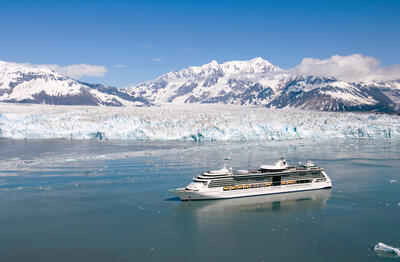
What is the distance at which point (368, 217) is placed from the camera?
23969mm

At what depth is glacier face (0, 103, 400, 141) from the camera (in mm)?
68312

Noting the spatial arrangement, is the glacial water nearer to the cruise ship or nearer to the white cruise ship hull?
the white cruise ship hull

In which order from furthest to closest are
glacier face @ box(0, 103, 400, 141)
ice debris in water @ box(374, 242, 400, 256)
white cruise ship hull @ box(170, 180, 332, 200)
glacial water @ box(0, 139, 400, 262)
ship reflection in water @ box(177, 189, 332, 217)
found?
1. glacier face @ box(0, 103, 400, 141)
2. white cruise ship hull @ box(170, 180, 332, 200)
3. ship reflection in water @ box(177, 189, 332, 217)
4. glacial water @ box(0, 139, 400, 262)
5. ice debris in water @ box(374, 242, 400, 256)

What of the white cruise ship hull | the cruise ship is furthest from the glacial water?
the cruise ship

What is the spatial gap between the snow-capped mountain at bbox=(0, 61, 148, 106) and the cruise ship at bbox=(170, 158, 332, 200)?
5640 inches

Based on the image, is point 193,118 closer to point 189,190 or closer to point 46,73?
point 189,190

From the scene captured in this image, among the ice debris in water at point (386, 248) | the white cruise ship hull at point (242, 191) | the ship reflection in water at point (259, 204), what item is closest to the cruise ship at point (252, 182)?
the white cruise ship hull at point (242, 191)

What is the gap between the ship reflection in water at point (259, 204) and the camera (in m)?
26.1

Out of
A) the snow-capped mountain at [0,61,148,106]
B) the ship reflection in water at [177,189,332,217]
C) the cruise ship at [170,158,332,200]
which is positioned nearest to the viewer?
the ship reflection in water at [177,189,332,217]

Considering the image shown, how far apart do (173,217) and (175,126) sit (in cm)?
4536

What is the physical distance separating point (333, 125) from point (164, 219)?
56415 mm

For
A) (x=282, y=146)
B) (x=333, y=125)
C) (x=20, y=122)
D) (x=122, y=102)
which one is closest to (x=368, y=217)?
(x=282, y=146)

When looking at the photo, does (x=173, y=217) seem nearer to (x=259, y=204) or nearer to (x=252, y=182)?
(x=259, y=204)

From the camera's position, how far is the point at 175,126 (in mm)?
69125
